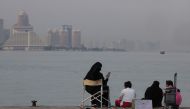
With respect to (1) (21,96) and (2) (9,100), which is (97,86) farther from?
(1) (21,96)

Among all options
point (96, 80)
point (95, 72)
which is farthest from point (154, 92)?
point (95, 72)

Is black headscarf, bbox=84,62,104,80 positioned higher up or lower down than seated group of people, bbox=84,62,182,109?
higher up

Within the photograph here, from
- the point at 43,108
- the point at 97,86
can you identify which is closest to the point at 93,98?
the point at 97,86

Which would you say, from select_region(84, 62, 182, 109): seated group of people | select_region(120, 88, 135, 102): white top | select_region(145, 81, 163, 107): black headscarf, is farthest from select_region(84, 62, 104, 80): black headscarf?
select_region(145, 81, 163, 107): black headscarf

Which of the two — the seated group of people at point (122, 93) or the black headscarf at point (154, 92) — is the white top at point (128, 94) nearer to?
the seated group of people at point (122, 93)

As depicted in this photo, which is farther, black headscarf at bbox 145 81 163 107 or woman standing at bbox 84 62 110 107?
→ black headscarf at bbox 145 81 163 107

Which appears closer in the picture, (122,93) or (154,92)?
(122,93)

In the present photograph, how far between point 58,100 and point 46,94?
16.7 feet

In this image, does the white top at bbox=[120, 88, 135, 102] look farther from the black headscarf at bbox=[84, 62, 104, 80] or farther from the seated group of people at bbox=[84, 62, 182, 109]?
the black headscarf at bbox=[84, 62, 104, 80]

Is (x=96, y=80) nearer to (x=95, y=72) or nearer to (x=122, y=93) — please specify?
A: (x=95, y=72)

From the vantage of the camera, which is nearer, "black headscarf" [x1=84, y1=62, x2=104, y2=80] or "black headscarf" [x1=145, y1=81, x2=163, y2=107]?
"black headscarf" [x1=84, y1=62, x2=104, y2=80]

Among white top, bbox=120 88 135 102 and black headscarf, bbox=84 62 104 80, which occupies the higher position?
black headscarf, bbox=84 62 104 80

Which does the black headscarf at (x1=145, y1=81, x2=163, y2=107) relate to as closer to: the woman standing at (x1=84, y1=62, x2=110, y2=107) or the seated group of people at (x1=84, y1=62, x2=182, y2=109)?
the seated group of people at (x1=84, y1=62, x2=182, y2=109)

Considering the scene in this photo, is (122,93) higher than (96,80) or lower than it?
lower
